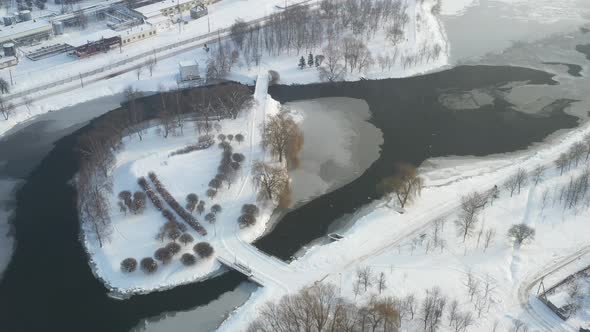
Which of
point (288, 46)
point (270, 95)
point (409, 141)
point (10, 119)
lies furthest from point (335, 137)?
point (10, 119)

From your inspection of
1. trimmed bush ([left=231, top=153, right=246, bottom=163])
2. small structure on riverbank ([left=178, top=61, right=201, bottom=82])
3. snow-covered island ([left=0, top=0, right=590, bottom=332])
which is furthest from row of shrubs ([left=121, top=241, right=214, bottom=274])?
small structure on riverbank ([left=178, top=61, right=201, bottom=82])

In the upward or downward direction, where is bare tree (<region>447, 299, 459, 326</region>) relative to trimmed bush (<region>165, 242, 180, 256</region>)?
downward

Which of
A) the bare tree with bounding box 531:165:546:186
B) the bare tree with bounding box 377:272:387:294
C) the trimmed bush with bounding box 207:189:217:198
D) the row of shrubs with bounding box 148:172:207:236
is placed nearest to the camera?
the bare tree with bounding box 377:272:387:294

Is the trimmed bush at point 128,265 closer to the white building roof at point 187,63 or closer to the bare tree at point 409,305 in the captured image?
the bare tree at point 409,305

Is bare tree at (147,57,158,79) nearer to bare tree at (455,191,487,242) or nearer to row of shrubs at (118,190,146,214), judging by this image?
row of shrubs at (118,190,146,214)

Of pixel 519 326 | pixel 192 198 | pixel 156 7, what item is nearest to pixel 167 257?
pixel 192 198

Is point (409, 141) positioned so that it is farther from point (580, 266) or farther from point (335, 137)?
point (580, 266)

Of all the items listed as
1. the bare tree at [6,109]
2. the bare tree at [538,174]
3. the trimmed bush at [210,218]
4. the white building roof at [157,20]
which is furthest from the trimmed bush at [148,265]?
the white building roof at [157,20]
